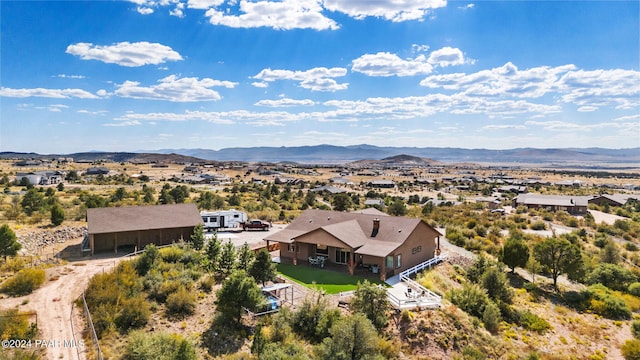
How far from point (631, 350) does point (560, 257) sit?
10.4 metres

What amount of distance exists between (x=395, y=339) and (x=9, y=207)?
45.9m

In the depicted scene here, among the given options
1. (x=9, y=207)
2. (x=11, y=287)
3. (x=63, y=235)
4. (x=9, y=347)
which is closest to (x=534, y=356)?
(x=9, y=347)

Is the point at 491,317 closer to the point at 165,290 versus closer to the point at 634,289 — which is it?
the point at 634,289

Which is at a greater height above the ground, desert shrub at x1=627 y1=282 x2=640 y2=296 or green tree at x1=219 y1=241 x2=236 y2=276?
green tree at x1=219 y1=241 x2=236 y2=276

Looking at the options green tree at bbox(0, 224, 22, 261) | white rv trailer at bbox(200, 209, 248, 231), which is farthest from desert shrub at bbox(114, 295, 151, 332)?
white rv trailer at bbox(200, 209, 248, 231)

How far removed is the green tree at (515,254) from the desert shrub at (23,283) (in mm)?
35392

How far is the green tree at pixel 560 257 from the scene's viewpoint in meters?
32.1

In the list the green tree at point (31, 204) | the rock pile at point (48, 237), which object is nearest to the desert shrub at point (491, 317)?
the rock pile at point (48, 237)

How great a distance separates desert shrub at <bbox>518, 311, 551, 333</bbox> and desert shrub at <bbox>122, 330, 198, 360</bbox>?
68.1 feet

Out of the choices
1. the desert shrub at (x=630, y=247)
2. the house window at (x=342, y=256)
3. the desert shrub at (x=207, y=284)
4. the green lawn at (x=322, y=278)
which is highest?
the house window at (x=342, y=256)

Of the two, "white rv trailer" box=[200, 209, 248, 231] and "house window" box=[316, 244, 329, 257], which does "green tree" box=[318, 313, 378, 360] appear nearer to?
"house window" box=[316, 244, 329, 257]

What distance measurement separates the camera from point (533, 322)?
25.4 meters

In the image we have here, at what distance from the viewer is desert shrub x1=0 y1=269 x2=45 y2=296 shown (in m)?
21.8

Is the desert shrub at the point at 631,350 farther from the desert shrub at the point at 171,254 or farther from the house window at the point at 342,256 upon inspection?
the desert shrub at the point at 171,254
